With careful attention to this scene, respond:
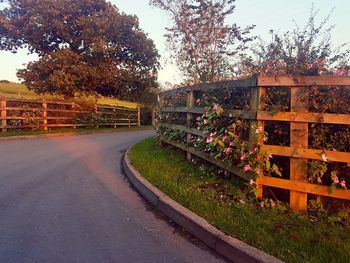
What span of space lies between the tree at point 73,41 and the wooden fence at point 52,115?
3075 mm

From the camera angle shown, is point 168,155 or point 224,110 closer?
point 224,110

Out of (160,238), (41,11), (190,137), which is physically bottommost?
(160,238)

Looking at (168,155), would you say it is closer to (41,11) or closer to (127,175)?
(127,175)

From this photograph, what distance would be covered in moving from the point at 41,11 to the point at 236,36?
61.8 ft

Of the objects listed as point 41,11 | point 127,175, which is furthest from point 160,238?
point 41,11

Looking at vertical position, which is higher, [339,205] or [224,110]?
[224,110]

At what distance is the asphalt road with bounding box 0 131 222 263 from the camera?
3668mm

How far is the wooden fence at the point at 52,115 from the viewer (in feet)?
60.4

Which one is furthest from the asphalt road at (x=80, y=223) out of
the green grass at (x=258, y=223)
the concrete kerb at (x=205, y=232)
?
the green grass at (x=258, y=223)

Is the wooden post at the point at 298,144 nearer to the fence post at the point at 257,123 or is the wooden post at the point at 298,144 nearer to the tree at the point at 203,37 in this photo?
the fence post at the point at 257,123

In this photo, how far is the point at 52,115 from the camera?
22.0 meters

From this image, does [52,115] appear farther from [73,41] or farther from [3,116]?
[73,41]

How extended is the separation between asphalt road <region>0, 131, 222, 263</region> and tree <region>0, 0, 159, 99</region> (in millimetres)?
21333

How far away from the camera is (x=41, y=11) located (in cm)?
2736
